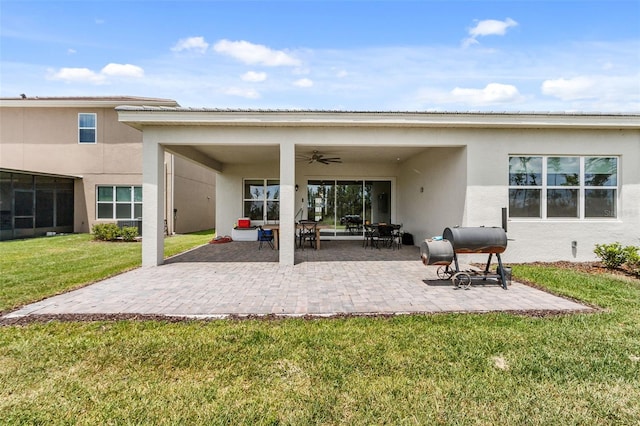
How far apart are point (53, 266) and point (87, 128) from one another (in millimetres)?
11624

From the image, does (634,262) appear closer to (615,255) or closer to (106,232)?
(615,255)

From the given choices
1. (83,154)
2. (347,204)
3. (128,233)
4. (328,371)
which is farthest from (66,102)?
(328,371)

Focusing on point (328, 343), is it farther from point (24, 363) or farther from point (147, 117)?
point (147, 117)

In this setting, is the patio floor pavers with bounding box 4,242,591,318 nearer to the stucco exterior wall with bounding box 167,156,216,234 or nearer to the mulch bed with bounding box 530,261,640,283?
the mulch bed with bounding box 530,261,640,283

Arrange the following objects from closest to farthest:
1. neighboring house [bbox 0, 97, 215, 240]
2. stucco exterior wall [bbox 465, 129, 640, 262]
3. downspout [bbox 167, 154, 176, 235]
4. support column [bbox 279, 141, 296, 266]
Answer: support column [bbox 279, 141, 296, 266] < stucco exterior wall [bbox 465, 129, 640, 262] < neighboring house [bbox 0, 97, 215, 240] < downspout [bbox 167, 154, 176, 235]

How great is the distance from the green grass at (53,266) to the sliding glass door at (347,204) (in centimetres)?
574

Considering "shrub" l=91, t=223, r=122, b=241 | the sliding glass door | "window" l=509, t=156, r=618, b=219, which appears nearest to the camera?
"window" l=509, t=156, r=618, b=219

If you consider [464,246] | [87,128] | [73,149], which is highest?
[87,128]

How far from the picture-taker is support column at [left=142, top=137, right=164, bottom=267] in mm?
7859

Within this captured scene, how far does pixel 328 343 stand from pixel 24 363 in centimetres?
297

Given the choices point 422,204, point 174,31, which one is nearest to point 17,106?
point 174,31

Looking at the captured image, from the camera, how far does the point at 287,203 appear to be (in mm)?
8039

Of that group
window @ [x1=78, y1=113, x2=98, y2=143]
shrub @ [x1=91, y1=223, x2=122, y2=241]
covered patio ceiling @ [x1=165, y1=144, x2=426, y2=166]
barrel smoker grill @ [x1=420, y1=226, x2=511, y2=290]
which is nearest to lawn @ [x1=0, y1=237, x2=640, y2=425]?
barrel smoker grill @ [x1=420, y1=226, x2=511, y2=290]

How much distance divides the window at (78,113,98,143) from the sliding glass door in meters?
11.7
